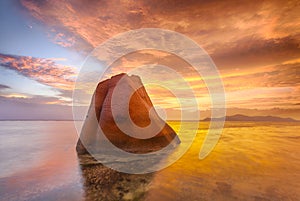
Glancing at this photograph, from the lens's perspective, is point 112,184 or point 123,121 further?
point 123,121

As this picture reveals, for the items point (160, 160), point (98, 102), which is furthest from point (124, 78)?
point (160, 160)

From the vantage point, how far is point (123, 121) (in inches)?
305

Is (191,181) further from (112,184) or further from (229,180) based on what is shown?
(112,184)

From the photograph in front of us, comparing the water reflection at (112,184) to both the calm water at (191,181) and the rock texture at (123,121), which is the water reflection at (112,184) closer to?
the calm water at (191,181)

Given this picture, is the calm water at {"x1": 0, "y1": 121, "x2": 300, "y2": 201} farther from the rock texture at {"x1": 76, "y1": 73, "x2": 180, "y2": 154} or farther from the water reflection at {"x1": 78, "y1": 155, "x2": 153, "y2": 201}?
the rock texture at {"x1": 76, "y1": 73, "x2": 180, "y2": 154}

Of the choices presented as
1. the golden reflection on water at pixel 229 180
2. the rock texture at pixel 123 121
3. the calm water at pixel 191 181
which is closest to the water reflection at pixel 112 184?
the calm water at pixel 191 181

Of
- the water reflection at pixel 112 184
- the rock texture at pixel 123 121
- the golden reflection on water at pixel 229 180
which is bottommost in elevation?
the water reflection at pixel 112 184

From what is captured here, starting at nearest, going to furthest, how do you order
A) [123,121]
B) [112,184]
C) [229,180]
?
[112,184] → [229,180] → [123,121]

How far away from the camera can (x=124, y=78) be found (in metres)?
8.69

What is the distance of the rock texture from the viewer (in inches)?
292

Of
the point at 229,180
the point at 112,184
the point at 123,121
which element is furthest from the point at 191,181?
the point at 123,121

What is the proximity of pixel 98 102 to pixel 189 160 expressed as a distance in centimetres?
528

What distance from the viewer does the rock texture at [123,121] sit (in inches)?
292

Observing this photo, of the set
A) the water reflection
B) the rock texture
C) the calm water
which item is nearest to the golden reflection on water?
the calm water
